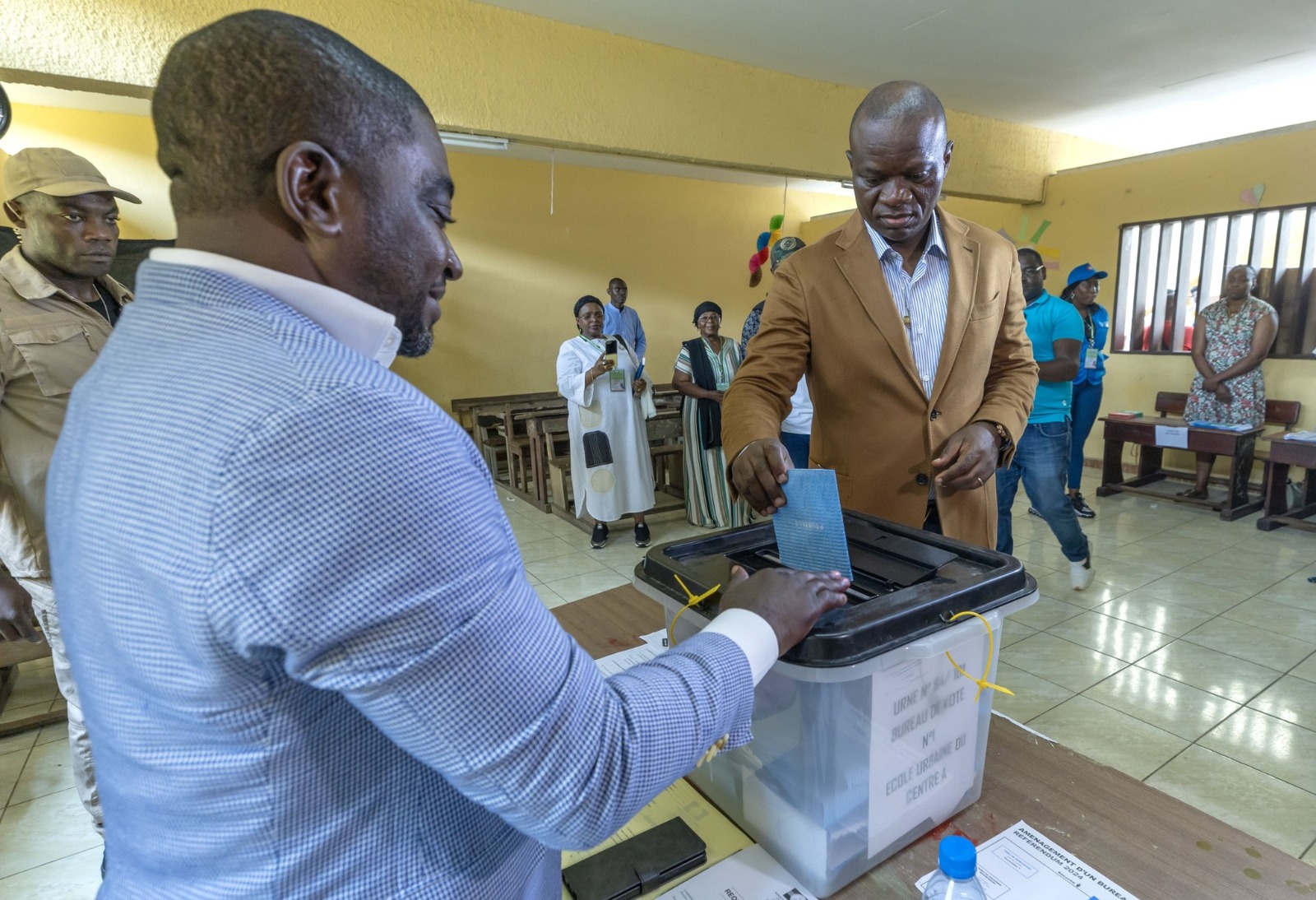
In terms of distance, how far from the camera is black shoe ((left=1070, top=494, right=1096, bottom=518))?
4.82 m

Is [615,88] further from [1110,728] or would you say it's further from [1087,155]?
[1087,155]

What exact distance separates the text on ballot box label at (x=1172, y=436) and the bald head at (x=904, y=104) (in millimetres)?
4772

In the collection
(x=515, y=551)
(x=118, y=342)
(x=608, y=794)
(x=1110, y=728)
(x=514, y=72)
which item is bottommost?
(x=1110, y=728)

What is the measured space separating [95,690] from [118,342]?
255 millimetres

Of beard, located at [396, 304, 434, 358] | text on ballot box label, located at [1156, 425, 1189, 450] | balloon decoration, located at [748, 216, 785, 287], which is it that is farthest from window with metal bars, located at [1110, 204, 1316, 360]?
beard, located at [396, 304, 434, 358]

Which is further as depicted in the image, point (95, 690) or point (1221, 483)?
point (1221, 483)

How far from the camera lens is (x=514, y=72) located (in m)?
3.36

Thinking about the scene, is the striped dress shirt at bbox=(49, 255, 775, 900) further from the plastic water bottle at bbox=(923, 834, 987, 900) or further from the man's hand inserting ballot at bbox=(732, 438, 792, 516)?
the man's hand inserting ballot at bbox=(732, 438, 792, 516)

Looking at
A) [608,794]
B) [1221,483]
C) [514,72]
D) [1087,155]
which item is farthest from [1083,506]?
[608,794]

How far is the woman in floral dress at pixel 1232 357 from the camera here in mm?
4684

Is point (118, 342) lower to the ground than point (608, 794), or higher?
higher

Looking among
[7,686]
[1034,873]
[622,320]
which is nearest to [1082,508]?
[622,320]

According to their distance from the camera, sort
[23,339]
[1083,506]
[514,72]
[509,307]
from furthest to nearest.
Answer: [509,307], [1083,506], [514,72], [23,339]

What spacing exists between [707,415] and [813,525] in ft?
12.4
